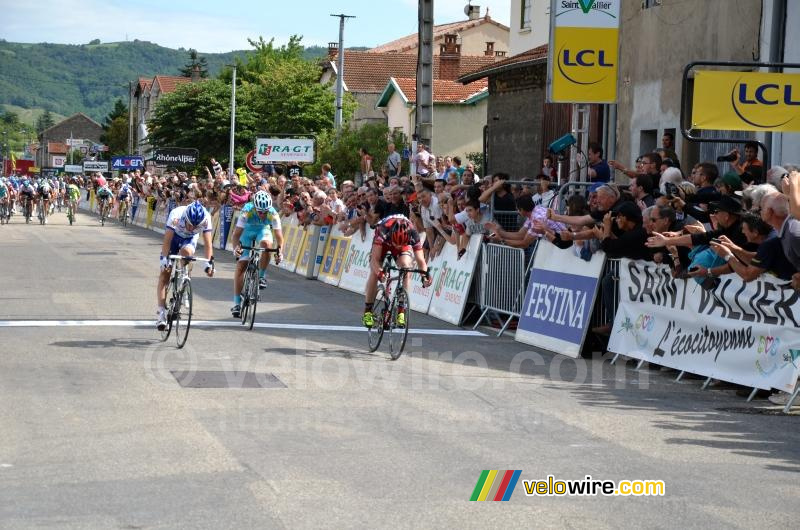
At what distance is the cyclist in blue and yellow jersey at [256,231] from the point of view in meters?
16.1

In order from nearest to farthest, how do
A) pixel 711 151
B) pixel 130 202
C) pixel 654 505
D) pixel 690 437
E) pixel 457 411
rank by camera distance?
pixel 654 505, pixel 690 437, pixel 457 411, pixel 711 151, pixel 130 202

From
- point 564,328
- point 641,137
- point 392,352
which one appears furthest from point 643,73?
point 392,352

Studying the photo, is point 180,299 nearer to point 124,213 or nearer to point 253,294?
point 253,294

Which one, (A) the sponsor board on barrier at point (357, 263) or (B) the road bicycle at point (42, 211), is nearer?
(A) the sponsor board on barrier at point (357, 263)

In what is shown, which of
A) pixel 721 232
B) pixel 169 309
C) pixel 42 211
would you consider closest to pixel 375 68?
pixel 42 211

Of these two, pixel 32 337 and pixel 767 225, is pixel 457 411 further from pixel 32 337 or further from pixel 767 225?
pixel 32 337

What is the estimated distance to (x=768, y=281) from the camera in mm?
11312

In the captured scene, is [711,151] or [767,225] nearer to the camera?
[767,225]

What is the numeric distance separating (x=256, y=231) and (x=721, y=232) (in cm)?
671

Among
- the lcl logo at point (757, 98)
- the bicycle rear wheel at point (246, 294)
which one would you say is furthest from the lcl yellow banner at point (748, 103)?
the bicycle rear wheel at point (246, 294)

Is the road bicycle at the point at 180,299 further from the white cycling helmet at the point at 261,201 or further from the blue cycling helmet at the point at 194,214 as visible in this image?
the white cycling helmet at the point at 261,201

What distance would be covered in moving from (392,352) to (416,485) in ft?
19.6

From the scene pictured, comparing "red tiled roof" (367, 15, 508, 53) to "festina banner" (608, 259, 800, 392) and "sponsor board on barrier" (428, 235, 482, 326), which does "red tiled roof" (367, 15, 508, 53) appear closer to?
"sponsor board on barrier" (428, 235, 482, 326)

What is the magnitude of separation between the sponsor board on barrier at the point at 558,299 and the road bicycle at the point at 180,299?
13.5 feet
